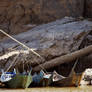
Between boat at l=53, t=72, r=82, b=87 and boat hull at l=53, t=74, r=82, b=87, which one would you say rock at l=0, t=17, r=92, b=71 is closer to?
boat at l=53, t=72, r=82, b=87

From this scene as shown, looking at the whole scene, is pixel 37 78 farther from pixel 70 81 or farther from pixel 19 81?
pixel 70 81

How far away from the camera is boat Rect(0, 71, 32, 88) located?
647 inches

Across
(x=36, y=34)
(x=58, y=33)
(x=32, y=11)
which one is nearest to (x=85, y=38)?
(x=58, y=33)

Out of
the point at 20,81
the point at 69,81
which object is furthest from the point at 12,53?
the point at 69,81

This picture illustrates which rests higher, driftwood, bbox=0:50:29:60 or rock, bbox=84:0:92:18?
rock, bbox=84:0:92:18

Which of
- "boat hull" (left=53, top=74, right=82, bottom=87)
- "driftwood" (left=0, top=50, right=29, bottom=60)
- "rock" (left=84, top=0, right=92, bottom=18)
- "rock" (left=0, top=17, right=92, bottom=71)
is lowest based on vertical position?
"boat hull" (left=53, top=74, right=82, bottom=87)

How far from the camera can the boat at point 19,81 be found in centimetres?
1642

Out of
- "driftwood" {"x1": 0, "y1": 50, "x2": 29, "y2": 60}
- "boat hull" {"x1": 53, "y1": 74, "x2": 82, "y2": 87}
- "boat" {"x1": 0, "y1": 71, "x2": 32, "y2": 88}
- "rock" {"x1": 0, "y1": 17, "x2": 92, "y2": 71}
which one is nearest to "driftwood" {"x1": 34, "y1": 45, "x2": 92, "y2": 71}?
"rock" {"x1": 0, "y1": 17, "x2": 92, "y2": 71}

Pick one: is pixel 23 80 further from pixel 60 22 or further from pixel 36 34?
pixel 60 22

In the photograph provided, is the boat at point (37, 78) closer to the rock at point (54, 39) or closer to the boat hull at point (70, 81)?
the boat hull at point (70, 81)

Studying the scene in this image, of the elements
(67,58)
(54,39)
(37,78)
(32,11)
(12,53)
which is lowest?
(37,78)

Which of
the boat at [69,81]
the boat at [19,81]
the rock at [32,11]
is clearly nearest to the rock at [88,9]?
the rock at [32,11]

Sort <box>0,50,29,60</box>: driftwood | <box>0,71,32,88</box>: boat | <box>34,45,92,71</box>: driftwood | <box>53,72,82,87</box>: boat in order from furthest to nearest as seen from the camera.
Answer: <box>0,50,29,60</box>: driftwood
<box>34,45,92,71</box>: driftwood
<box>53,72,82,87</box>: boat
<box>0,71,32,88</box>: boat

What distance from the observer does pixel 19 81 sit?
16484 mm
